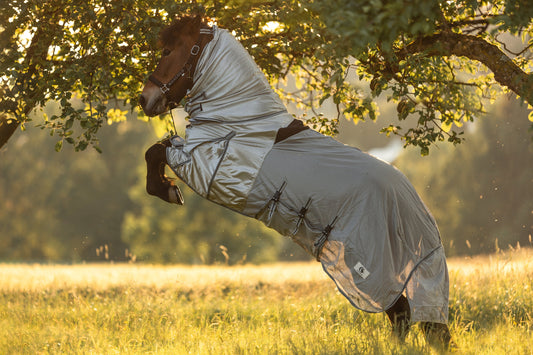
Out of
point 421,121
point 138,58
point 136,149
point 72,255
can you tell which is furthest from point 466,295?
point 72,255

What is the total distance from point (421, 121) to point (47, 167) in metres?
46.5

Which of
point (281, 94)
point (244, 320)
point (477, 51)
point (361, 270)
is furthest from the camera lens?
point (281, 94)

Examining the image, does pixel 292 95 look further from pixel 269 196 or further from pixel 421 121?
pixel 269 196

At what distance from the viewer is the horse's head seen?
472 cm

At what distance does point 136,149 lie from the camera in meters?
48.6

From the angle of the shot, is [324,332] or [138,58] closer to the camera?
[324,332]

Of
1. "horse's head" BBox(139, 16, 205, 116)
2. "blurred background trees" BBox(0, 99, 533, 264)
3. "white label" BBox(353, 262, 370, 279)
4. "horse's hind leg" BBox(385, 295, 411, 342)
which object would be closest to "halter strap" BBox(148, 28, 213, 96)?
"horse's head" BBox(139, 16, 205, 116)

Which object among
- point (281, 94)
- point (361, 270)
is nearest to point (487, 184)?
point (281, 94)

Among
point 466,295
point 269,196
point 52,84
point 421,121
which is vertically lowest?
point 466,295

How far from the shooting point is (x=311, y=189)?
4.49 m

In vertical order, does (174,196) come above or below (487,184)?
above

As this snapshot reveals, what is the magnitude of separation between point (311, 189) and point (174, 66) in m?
1.57

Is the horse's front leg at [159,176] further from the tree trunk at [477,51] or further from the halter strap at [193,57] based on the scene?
the tree trunk at [477,51]

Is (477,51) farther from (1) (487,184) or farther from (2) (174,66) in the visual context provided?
(1) (487,184)
